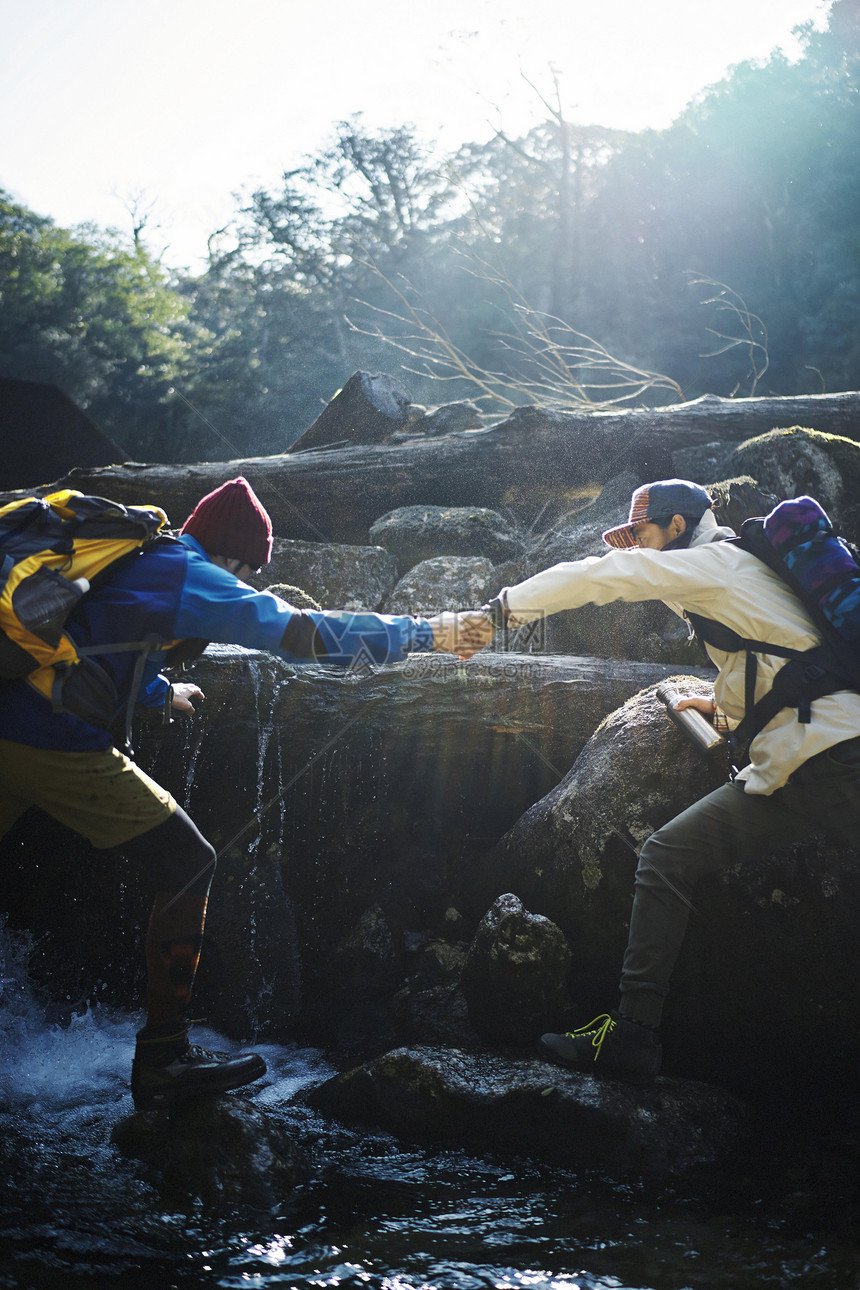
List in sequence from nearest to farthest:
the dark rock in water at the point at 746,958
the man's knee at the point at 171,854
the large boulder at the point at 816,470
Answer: the man's knee at the point at 171,854
the dark rock in water at the point at 746,958
the large boulder at the point at 816,470

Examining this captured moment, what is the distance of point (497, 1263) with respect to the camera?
2.47 m

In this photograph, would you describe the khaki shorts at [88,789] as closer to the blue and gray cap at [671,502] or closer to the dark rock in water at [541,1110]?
the dark rock in water at [541,1110]

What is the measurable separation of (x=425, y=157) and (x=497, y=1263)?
29.4 m

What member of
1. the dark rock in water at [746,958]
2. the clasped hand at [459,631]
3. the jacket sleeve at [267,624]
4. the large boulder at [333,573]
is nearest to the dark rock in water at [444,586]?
the large boulder at [333,573]

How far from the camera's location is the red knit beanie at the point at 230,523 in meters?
2.93

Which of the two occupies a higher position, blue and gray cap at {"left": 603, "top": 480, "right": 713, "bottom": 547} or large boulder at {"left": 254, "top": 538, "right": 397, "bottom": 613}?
blue and gray cap at {"left": 603, "top": 480, "right": 713, "bottom": 547}

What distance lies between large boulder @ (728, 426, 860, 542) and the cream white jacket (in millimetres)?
4669

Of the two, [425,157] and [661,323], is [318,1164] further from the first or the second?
[425,157]

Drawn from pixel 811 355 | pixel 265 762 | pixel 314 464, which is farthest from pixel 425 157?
pixel 265 762

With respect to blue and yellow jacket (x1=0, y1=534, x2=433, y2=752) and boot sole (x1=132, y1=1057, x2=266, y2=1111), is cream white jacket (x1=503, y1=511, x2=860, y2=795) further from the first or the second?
boot sole (x1=132, y1=1057, x2=266, y2=1111)

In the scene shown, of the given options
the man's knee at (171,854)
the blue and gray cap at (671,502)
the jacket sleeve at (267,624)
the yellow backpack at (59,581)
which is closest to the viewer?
the yellow backpack at (59,581)

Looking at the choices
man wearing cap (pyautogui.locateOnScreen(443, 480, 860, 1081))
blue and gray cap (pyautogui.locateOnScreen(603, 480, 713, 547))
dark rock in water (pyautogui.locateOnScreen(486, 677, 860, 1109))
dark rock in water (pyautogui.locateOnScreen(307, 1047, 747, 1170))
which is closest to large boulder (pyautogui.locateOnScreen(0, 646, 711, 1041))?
dark rock in water (pyautogui.locateOnScreen(486, 677, 860, 1109))

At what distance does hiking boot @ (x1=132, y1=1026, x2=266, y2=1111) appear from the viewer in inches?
116

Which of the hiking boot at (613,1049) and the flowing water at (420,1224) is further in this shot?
the hiking boot at (613,1049)
